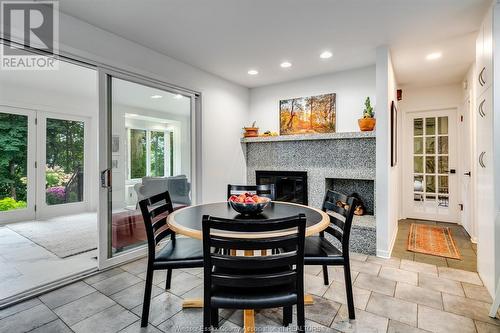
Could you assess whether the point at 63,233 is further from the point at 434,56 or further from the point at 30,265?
the point at 434,56

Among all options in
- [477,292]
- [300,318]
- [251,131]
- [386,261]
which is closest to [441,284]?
[477,292]

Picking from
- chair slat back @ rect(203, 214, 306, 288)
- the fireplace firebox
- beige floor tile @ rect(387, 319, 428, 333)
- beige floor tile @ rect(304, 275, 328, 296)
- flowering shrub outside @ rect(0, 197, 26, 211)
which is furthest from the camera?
flowering shrub outside @ rect(0, 197, 26, 211)

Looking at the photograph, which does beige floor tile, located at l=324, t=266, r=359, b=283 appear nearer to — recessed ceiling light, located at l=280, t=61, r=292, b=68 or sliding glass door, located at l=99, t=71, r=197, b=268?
sliding glass door, located at l=99, t=71, r=197, b=268

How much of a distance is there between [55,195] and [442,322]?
634 cm

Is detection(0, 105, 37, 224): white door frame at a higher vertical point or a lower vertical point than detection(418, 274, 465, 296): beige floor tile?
higher

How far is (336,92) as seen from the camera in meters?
3.99

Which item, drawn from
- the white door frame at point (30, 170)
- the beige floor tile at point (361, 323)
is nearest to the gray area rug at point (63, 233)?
the white door frame at point (30, 170)

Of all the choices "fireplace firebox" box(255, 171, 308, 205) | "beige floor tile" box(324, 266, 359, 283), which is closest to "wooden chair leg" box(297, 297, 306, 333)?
"beige floor tile" box(324, 266, 359, 283)

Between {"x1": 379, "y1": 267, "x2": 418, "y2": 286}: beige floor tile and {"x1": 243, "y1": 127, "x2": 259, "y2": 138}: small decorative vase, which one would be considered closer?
{"x1": 379, "y1": 267, "x2": 418, "y2": 286}: beige floor tile

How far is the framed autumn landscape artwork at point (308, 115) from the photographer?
4055mm

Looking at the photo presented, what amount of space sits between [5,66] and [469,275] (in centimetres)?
638

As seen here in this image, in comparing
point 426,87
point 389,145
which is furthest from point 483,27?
point 426,87

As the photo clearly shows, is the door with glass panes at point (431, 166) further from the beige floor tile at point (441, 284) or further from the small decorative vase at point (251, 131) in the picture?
the small decorative vase at point (251, 131)

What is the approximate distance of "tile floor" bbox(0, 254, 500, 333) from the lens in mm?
1772
